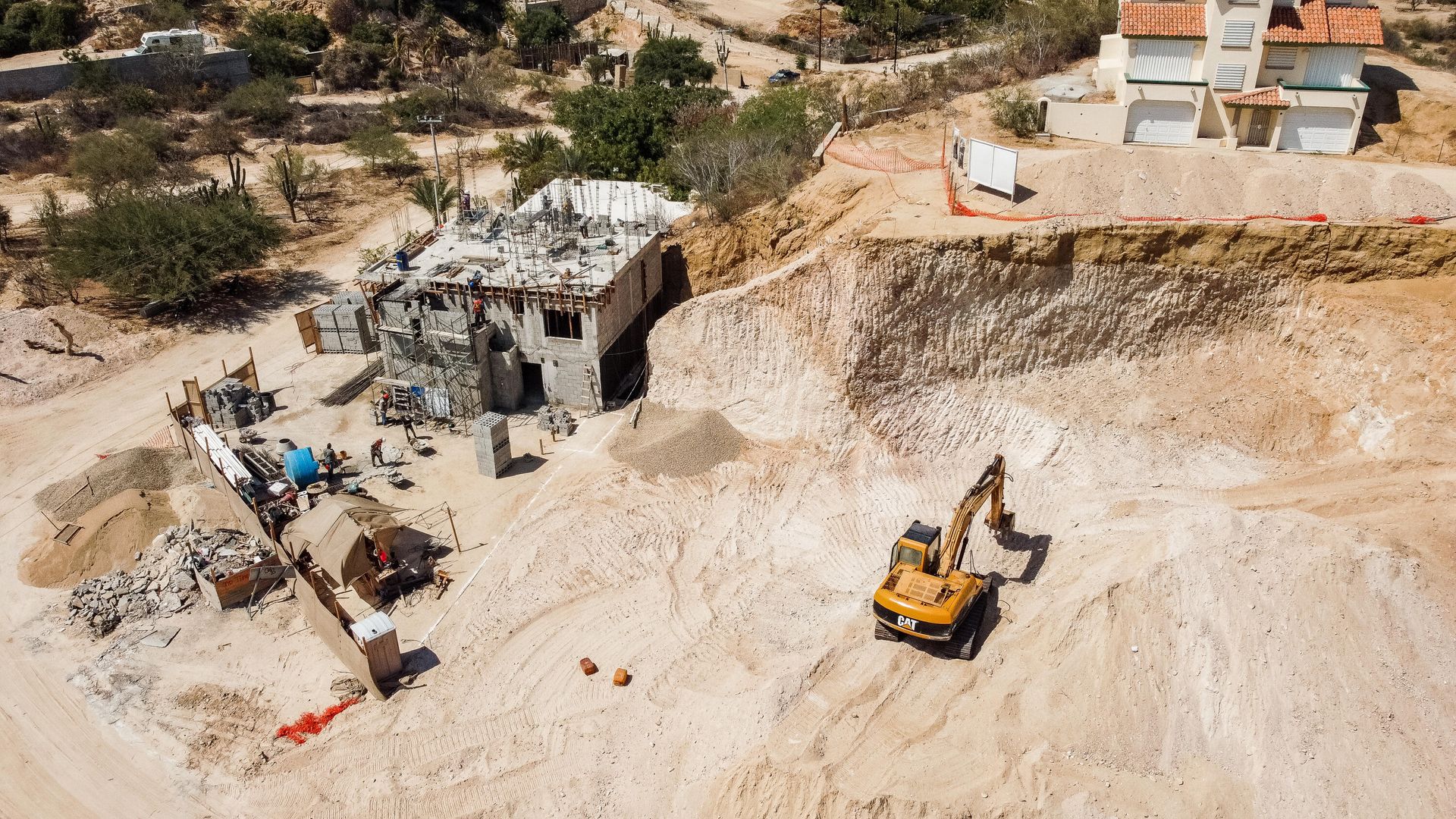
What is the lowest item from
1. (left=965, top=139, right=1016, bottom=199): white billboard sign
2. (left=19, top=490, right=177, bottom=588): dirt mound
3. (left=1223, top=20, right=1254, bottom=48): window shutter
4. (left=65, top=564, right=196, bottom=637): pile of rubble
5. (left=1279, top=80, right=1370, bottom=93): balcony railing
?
(left=65, top=564, right=196, bottom=637): pile of rubble

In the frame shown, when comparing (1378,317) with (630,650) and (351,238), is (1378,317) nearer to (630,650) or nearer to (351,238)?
(630,650)

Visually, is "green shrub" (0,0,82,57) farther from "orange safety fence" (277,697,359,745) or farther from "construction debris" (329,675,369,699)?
"orange safety fence" (277,697,359,745)

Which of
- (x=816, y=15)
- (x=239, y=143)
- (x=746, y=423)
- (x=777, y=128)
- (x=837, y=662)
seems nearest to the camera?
(x=837, y=662)

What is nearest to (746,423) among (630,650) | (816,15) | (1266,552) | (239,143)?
(630,650)

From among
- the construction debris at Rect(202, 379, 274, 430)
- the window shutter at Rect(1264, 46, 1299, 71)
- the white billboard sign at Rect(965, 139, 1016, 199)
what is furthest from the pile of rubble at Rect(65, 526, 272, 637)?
the window shutter at Rect(1264, 46, 1299, 71)

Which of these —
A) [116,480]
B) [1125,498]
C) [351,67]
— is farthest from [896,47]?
[116,480]

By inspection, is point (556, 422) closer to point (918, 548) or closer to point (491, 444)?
point (491, 444)

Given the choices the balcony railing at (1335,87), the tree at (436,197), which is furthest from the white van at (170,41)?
the balcony railing at (1335,87)

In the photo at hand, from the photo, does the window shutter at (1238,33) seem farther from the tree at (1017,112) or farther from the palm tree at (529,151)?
the palm tree at (529,151)
